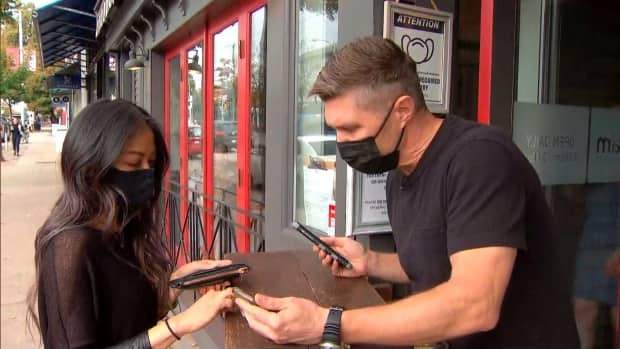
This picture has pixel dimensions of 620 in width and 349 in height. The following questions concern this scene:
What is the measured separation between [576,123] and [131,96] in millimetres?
9535

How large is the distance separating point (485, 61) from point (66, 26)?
45.1 feet

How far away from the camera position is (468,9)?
2961 mm

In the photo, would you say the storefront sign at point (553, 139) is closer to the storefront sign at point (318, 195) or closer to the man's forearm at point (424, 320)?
the storefront sign at point (318, 195)

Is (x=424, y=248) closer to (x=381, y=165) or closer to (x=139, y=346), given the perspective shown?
(x=381, y=165)

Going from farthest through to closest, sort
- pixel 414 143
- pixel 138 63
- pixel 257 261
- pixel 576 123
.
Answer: pixel 138 63
pixel 576 123
pixel 257 261
pixel 414 143

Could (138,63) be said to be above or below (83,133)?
above

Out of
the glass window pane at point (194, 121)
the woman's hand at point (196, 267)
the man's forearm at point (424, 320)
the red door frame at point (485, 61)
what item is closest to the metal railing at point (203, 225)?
the glass window pane at point (194, 121)

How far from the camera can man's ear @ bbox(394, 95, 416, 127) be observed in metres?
1.57

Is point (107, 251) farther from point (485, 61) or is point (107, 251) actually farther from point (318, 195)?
point (318, 195)

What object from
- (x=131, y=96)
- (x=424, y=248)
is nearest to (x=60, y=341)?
(x=424, y=248)

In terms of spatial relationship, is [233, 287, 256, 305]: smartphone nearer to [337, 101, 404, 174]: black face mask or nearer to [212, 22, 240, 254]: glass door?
[337, 101, 404, 174]: black face mask

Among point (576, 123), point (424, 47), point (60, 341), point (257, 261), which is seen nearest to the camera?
point (60, 341)

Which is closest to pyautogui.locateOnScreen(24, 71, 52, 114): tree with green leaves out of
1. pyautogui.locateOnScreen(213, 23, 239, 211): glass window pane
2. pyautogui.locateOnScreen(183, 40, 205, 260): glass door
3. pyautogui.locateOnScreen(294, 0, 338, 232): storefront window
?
pyautogui.locateOnScreen(183, 40, 205, 260): glass door

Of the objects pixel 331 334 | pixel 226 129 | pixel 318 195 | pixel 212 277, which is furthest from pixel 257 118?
pixel 331 334
